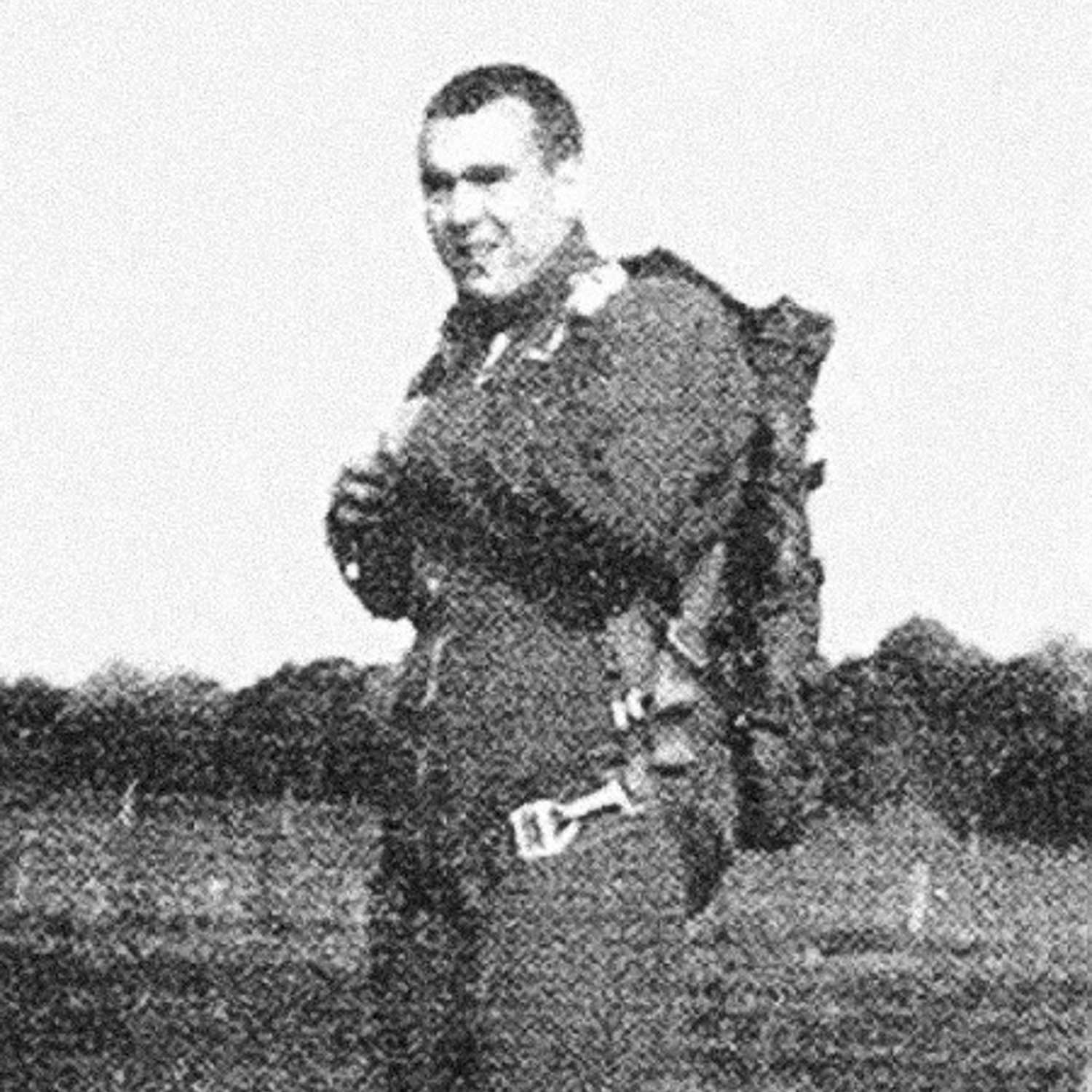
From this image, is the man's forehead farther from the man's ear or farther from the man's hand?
the man's hand

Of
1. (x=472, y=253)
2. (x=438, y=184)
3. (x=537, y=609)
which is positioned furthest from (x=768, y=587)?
(x=438, y=184)

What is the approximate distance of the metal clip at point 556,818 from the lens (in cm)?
278

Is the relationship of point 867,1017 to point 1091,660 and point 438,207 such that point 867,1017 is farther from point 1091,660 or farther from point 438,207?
point 1091,660

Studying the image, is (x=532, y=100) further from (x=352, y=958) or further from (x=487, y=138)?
(x=352, y=958)

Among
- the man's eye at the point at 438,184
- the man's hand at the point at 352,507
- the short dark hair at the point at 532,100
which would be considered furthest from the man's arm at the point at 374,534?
the short dark hair at the point at 532,100

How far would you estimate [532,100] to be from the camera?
2.99 metres

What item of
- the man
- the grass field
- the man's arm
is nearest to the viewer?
the man

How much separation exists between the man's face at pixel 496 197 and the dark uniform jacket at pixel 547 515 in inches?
1.7

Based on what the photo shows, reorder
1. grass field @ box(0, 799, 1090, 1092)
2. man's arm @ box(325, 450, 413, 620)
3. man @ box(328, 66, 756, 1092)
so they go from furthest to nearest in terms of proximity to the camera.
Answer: grass field @ box(0, 799, 1090, 1092) → man's arm @ box(325, 450, 413, 620) → man @ box(328, 66, 756, 1092)

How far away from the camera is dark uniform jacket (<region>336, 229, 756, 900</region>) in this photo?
9.18 feet

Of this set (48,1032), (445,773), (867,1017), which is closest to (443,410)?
(445,773)

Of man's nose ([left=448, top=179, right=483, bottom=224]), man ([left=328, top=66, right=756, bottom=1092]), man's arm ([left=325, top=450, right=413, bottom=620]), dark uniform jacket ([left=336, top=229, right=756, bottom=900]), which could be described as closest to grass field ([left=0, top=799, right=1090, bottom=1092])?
man ([left=328, top=66, right=756, bottom=1092])

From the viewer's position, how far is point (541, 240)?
2963mm

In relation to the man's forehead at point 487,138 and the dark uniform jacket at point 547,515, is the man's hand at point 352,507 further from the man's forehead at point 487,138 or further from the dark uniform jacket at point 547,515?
the man's forehead at point 487,138
